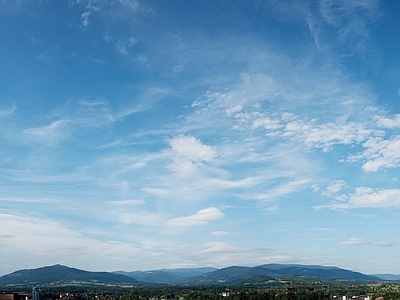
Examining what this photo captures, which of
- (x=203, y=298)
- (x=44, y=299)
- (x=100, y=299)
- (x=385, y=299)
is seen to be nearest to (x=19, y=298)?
(x=44, y=299)

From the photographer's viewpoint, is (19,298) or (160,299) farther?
(160,299)

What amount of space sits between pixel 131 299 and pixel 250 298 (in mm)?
32128

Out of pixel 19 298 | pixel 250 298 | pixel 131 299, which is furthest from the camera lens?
pixel 131 299

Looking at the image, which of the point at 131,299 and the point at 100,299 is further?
the point at 100,299

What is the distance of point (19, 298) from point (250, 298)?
46.7 meters

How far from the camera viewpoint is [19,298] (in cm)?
9131

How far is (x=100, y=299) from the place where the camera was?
127m

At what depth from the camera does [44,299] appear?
11631cm

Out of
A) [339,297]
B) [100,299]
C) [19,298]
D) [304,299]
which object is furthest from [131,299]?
[339,297]

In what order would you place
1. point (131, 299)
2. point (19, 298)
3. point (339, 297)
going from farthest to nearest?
point (339, 297)
point (131, 299)
point (19, 298)

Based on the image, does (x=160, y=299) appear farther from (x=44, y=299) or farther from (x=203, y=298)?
(x=44, y=299)

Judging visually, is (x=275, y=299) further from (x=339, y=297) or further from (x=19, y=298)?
(x=19, y=298)

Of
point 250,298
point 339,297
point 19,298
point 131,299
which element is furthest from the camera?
point 339,297

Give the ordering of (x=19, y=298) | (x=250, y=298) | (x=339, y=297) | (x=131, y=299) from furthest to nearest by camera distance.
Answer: (x=339, y=297)
(x=131, y=299)
(x=250, y=298)
(x=19, y=298)
